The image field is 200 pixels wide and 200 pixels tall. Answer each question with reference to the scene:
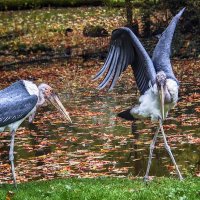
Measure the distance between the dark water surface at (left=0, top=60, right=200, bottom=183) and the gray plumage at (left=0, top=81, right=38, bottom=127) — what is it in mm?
2373

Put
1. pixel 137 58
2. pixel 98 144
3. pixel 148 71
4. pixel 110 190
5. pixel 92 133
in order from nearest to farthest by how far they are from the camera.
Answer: pixel 110 190
pixel 148 71
pixel 137 58
pixel 98 144
pixel 92 133

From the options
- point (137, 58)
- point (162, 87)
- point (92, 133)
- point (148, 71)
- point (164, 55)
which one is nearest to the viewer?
point (162, 87)

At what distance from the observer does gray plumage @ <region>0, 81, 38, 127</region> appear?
8570mm

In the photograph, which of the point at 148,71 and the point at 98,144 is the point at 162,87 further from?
the point at 98,144

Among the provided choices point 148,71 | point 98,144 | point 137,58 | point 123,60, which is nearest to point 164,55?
point 148,71

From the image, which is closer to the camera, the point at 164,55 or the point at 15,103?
the point at 15,103

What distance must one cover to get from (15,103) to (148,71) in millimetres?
1846

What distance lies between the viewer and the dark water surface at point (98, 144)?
11031 millimetres

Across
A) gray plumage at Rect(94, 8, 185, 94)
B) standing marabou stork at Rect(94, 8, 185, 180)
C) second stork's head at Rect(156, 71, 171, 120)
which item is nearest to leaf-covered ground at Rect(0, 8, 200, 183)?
standing marabou stork at Rect(94, 8, 185, 180)

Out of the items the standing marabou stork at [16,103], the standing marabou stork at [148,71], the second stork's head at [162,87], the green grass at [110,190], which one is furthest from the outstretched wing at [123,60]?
the green grass at [110,190]

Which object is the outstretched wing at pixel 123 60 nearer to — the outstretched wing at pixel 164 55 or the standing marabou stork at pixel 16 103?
the outstretched wing at pixel 164 55

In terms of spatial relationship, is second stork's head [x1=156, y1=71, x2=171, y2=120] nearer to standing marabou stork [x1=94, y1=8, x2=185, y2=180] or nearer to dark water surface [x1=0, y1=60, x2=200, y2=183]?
standing marabou stork [x1=94, y1=8, x2=185, y2=180]

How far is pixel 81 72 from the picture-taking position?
23.8 metres

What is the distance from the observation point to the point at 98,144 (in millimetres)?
12844
